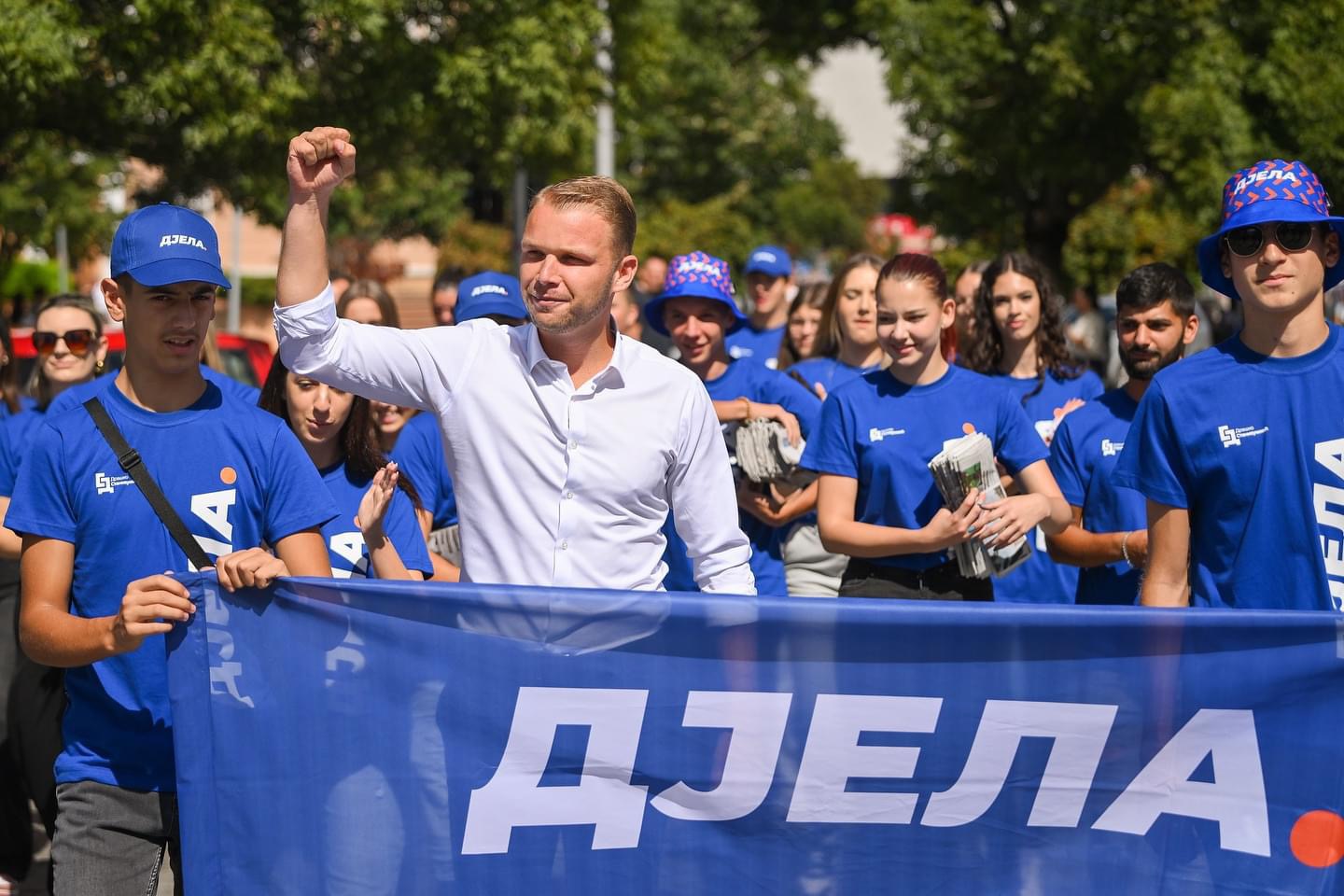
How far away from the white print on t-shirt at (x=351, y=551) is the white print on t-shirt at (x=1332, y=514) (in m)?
2.40

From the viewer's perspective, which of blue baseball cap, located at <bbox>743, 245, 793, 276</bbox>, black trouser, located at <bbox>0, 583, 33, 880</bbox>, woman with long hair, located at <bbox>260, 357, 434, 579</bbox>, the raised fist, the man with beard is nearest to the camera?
the raised fist

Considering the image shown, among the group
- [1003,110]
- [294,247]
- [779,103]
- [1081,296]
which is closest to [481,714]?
[294,247]

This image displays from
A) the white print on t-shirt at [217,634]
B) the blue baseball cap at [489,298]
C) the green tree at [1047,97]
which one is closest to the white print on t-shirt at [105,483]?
the white print on t-shirt at [217,634]

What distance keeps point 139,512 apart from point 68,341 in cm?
362

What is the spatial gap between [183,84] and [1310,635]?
966cm

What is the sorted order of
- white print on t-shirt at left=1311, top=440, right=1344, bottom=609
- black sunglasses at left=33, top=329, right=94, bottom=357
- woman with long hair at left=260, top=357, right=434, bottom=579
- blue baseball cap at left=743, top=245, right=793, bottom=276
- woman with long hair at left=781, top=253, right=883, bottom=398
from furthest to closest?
blue baseball cap at left=743, top=245, right=793, bottom=276 < woman with long hair at left=781, top=253, right=883, bottom=398 < black sunglasses at left=33, top=329, right=94, bottom=357 < woman with long hair at left=260, top=357, right=434, bottom=579 < white print on t-shirt at left=1311, top=440, right=1344, bottom=609

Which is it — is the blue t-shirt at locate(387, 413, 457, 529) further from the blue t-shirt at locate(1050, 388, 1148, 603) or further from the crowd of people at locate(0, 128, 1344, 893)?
the blue t-shirt at locate(1050, 388, 1148, 603)

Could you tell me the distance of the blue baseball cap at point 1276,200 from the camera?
3865 millimetres

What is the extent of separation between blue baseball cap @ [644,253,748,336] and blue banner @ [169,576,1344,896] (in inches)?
132

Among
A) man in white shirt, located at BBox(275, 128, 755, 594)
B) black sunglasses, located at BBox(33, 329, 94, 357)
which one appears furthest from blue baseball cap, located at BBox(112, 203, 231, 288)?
black sunglasses, located at BBox(33, 329, 94, 357)

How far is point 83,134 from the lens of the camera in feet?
41.9

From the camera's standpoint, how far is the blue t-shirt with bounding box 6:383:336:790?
3.62m

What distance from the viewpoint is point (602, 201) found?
12.6 ft

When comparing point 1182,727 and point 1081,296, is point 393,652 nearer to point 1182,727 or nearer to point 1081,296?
point 1182,727
